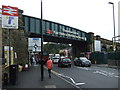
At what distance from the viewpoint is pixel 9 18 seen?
406 inches

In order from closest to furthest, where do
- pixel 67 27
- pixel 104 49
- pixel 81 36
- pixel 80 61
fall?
pixel 80 61 → pixel 67 27 → pixel 81 36 → pixel 104 49

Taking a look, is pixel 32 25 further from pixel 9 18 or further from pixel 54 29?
pixel 9 18

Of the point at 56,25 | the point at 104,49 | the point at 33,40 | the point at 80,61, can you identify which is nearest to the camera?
the point at 33,40

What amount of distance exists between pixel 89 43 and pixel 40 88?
40082 mm

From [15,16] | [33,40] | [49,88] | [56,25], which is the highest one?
[56,25]

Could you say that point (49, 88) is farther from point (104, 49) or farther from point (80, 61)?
point (104, 49)

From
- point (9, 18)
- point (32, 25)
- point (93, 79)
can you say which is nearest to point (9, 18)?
point (9, 18)

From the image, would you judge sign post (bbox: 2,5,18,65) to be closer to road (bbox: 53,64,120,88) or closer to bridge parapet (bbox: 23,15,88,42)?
road (bbox: 53,64,120,88)

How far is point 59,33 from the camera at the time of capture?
38.8 meters

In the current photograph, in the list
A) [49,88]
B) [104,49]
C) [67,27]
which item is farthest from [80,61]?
[104,49]

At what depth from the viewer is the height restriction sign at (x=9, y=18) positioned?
10.2 m

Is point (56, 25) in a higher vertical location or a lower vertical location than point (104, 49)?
higher

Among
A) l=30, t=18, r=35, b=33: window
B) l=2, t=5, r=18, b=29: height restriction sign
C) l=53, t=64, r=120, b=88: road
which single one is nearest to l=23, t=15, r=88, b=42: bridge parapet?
l=30, t=18, r=35, b=33: window

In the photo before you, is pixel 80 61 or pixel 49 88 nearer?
pixel 49 88
